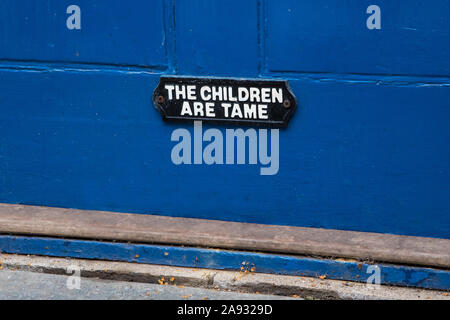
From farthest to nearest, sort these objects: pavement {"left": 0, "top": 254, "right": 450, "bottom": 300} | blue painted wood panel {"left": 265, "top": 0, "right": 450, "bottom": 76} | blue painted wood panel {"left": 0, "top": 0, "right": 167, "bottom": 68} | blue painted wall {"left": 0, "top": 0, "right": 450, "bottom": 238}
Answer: blue painted wood panel {"left": 0, "top": 0, "right": 167, "bottom": 68} < pavement {"left": 0, "top": 254, "right": 450, "bottom": 300} < blue painted wall {"left": 0, "top": 0, "right": 450, "bottom": 238} < blue painted wood panel {"left": 265, "top": 0, "right": 450, "bottom": 76}

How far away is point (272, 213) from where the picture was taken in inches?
163

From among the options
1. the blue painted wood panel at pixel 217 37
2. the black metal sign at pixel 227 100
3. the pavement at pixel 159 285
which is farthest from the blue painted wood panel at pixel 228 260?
the blue painted wood panel at pixel 217 37

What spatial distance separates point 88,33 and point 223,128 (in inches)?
34.2

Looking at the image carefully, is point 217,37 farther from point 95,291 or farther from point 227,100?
point 95,291

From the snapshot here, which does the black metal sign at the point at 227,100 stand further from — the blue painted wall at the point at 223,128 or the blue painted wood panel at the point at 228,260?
the blue painted wood panel at the point at 228,260

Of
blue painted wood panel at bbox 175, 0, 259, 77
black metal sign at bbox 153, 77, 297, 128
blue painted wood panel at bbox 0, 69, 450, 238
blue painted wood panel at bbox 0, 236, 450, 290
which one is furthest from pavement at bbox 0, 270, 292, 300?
blue painted wood panel at bbox 175, 0, 259, 77

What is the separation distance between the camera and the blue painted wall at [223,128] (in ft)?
12.2

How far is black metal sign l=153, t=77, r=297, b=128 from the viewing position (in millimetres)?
3928

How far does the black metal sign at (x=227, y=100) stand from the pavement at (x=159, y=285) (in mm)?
797

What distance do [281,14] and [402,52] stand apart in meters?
0.61

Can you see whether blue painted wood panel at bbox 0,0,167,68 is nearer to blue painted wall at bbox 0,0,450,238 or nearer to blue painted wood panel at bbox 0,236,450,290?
blue painted wall at bbox 0,0,450,238

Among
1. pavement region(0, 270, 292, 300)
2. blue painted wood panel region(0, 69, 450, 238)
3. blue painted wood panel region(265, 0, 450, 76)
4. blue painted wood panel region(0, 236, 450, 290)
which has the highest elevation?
blue painted wood panel region(265, 0, 450, 76)

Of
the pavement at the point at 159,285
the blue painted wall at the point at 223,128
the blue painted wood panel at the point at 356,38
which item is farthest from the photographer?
the pavement at the point at 159,285

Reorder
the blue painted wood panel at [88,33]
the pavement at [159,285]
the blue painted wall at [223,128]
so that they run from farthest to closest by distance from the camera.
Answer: the blue painted wood panel at [88,33] < the pavement at [159,285] < the blue painted wall at [223,128]
